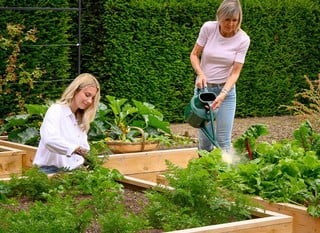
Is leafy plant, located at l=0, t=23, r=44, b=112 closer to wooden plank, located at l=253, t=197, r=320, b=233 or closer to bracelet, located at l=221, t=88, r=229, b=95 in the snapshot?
bracelet, located at l=221, t=88, r=229, b=95

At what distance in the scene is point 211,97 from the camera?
281 inches

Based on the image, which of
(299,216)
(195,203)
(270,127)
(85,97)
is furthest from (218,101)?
(270,127)

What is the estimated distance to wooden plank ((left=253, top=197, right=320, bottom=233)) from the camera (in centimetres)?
530

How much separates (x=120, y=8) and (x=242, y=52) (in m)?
6.33

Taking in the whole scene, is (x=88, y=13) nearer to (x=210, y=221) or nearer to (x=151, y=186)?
(x=151, y=186)

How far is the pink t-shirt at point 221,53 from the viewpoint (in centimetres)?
757

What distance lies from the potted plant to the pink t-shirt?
0.84 meters

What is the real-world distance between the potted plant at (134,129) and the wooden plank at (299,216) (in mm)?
2564

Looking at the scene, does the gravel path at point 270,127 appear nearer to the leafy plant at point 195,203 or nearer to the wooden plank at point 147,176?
the wooden plank at point 147,176

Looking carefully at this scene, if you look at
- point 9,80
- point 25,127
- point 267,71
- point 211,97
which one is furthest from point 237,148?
point 267,71

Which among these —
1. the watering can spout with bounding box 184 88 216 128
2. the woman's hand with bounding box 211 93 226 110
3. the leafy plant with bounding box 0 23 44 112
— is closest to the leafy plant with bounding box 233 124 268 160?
the watering can spout with bounding box 184 88 216 128

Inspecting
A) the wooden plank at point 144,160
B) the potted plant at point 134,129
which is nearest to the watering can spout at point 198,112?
the wooden plank at point 144,160

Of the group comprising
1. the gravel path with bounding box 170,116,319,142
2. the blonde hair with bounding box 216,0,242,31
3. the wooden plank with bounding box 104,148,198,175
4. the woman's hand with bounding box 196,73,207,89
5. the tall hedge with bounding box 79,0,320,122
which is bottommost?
the gravel path with bounding box 170,116,319,142

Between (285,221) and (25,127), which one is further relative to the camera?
(25,127)
